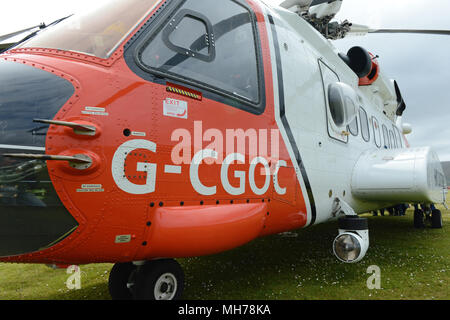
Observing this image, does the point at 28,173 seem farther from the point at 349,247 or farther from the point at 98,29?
the point at 349,247

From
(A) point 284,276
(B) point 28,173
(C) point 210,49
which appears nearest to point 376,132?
(A) point 284,276

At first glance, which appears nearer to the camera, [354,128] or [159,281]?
[159,281]

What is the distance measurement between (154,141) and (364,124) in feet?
15.4

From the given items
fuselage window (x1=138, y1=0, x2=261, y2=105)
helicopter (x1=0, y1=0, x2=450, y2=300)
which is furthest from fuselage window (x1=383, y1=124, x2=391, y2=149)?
fuselage window (x1=138, y1=0, x2=261, y2=105)

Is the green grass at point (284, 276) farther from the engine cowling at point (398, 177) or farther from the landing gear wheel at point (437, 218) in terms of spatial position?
the landing gear wheel at point (437, 218)

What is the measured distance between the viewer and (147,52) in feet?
8.26

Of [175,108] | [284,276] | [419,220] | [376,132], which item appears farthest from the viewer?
[419,220]

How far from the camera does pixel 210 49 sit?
2.87m

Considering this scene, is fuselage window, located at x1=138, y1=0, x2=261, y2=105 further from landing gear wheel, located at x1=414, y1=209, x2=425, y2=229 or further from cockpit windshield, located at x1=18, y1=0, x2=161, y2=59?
landing gear wheel, located at x1=414, y1=209, x2=425, y2=229

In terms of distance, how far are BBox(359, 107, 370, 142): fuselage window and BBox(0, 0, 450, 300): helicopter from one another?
229 centimetres

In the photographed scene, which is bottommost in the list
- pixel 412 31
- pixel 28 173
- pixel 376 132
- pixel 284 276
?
pixel 284 276

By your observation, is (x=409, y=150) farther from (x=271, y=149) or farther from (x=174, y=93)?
(x=174, y=93)

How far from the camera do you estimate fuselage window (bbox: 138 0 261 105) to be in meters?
2.58

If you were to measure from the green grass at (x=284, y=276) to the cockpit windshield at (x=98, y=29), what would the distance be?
247cm
